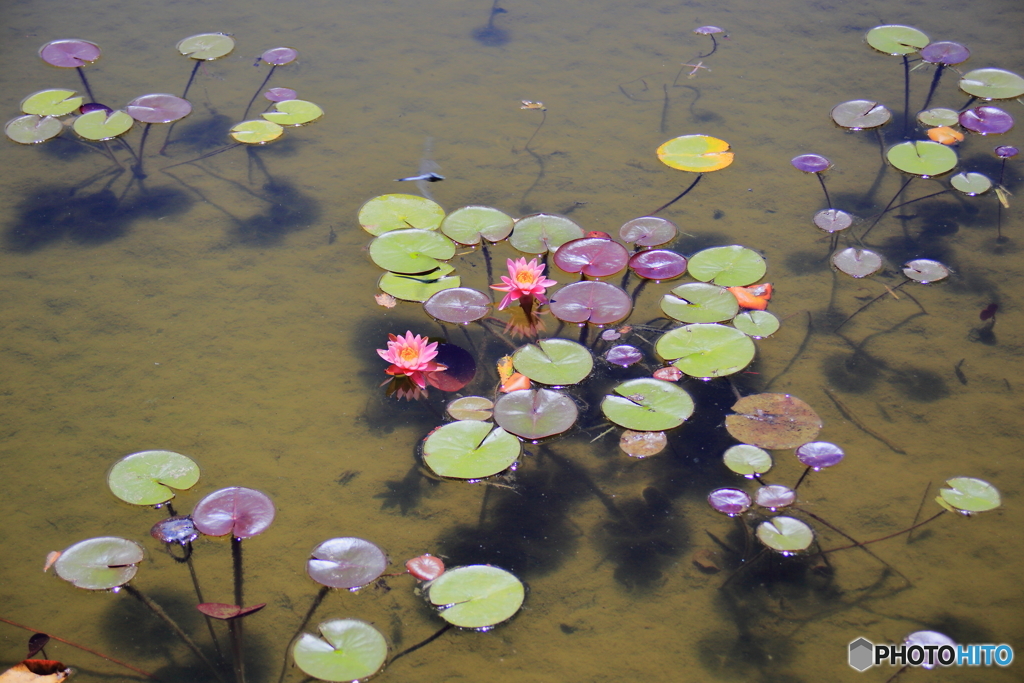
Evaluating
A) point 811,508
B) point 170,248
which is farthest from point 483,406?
point 170,248

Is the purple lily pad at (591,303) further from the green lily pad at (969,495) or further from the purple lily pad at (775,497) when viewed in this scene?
the green lily pad at (969,495)

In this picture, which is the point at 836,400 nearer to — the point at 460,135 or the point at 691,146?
the point at 691,146

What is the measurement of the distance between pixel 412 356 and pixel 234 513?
0.75 m

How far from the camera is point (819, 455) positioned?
7.50 ft

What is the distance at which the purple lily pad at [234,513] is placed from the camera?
6.98 ft

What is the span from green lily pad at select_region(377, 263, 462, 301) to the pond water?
9 centimetres

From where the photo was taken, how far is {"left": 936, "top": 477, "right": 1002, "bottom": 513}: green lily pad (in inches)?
86.7

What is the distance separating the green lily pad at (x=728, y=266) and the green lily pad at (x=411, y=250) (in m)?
0.98

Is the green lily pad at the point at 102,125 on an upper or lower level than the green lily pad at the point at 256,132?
upper

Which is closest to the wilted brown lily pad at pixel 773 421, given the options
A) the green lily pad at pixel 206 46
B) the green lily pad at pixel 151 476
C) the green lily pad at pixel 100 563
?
the green lily pad at pixel 151 476

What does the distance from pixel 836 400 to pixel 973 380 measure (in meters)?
0.53

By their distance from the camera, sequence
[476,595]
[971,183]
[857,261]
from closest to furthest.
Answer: [476,595]
[857,261]
[971,183]

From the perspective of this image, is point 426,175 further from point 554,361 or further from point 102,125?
point 102,125

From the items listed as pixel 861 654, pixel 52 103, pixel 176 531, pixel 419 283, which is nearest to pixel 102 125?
pixel 52 103
